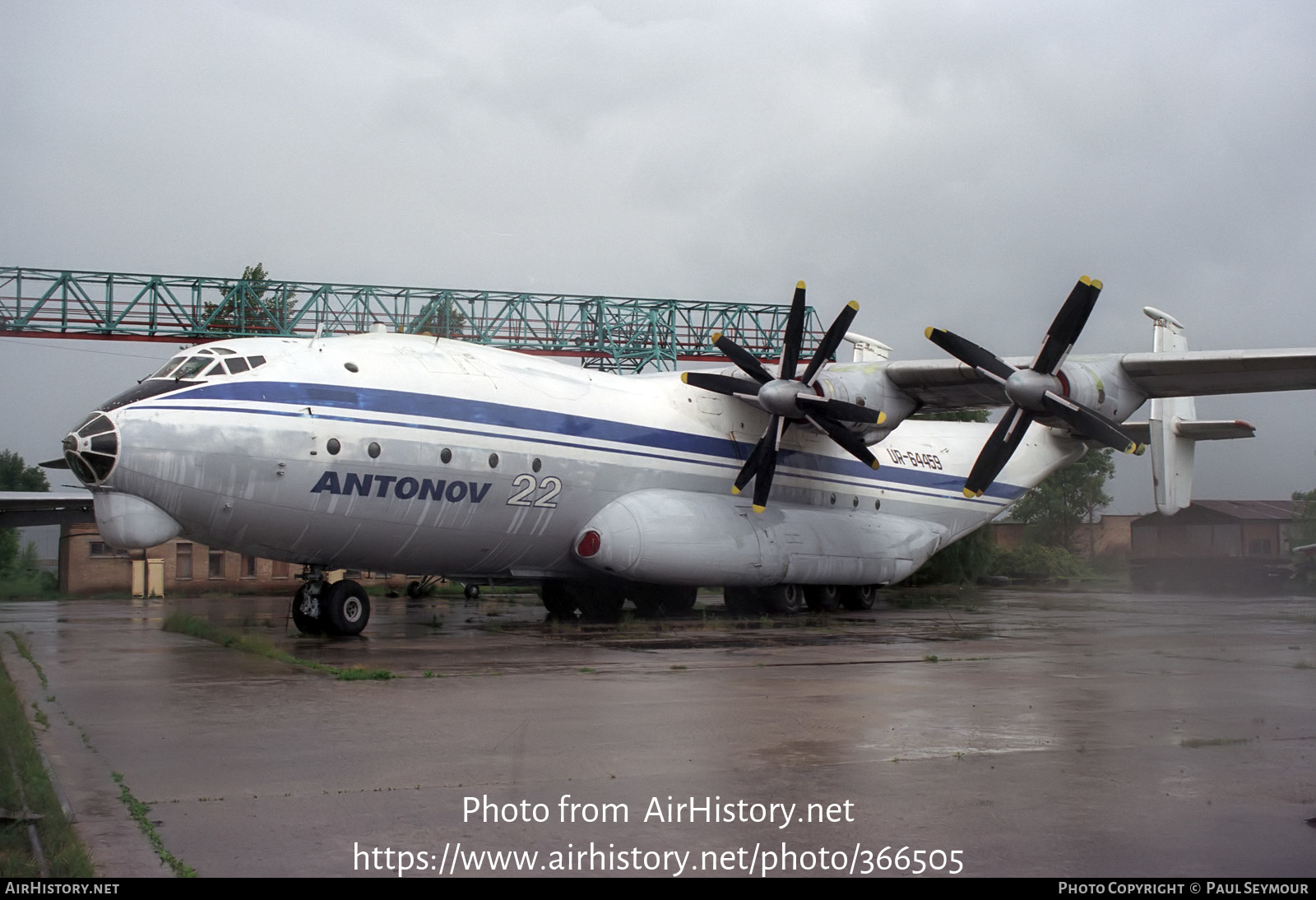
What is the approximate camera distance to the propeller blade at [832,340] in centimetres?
2080

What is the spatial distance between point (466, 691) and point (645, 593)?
11663 millimetres

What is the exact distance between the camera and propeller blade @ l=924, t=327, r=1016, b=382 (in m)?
20.0

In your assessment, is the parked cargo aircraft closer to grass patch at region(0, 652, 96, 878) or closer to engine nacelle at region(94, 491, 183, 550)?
engine nacelle at region(94, 491, 183, 550)

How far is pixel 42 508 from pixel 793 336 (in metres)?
18.9

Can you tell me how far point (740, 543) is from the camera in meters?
20.7

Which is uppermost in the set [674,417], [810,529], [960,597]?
[674,417]

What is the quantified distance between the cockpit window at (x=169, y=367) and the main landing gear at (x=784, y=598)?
11.5m

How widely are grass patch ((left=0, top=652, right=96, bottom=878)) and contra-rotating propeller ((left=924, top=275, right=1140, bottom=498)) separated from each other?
1605cm

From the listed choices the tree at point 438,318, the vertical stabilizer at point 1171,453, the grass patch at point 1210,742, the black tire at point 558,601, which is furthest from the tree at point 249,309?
the grass patch at point 1210,742

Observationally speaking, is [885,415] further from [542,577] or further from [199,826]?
[199,826]

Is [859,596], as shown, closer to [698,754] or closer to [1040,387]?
[1040,387]

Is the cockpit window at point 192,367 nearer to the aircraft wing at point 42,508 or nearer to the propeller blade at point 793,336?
the propeller blade at point 793,336
